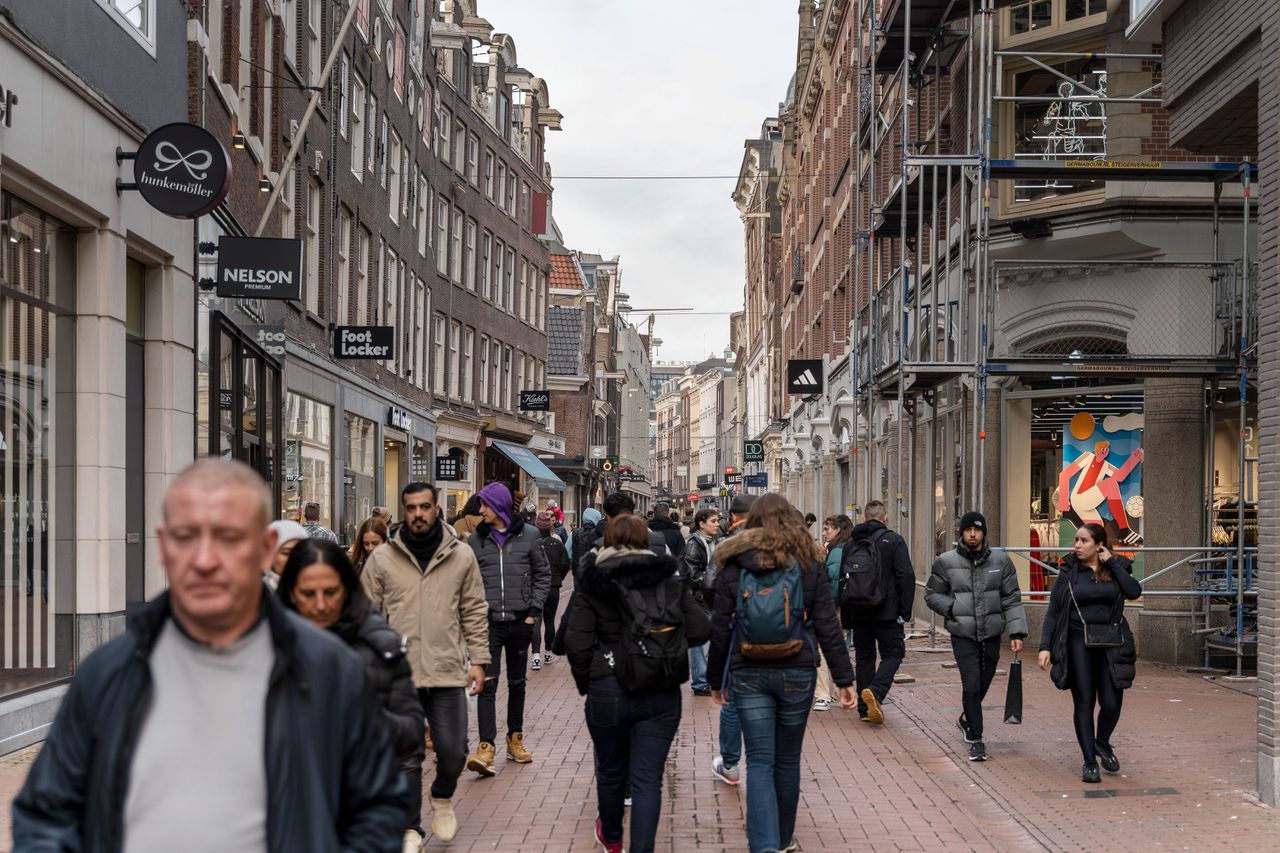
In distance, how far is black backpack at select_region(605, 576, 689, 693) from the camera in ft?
21.9

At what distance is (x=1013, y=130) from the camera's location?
742 inches

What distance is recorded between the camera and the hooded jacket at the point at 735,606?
714cm

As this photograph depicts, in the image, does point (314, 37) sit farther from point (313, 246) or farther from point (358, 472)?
point (358, 472)

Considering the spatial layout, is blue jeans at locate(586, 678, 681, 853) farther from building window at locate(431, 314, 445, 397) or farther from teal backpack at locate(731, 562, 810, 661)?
building window at locate(431, 314, 445, 397)

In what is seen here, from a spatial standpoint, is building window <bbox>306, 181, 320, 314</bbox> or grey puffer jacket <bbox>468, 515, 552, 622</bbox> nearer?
grey puffer jacket <bbox>468, 515, 552, 622</bbox>

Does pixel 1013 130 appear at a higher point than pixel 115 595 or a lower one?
higher

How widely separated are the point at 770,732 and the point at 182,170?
6.79 metres

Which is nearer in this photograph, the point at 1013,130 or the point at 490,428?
the point at 1013,130

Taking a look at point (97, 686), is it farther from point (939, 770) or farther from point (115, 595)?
point (115, 595)

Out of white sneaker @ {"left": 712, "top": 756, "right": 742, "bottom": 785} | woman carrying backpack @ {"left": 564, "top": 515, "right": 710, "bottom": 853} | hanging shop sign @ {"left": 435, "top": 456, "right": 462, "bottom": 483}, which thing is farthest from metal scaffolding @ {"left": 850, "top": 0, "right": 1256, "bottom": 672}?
hanging shop sign @ {"left": 435, "top": 456, "right": 462, "bottom": 483}

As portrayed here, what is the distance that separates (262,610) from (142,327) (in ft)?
36.0

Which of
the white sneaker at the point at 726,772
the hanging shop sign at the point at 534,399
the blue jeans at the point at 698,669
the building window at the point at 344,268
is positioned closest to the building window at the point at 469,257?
the hanging shop sign at the point at 534,399

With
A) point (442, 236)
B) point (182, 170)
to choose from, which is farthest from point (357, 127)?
point (182, 170)

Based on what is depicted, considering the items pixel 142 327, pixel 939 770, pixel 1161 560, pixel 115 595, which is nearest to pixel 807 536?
pixel 939 770
